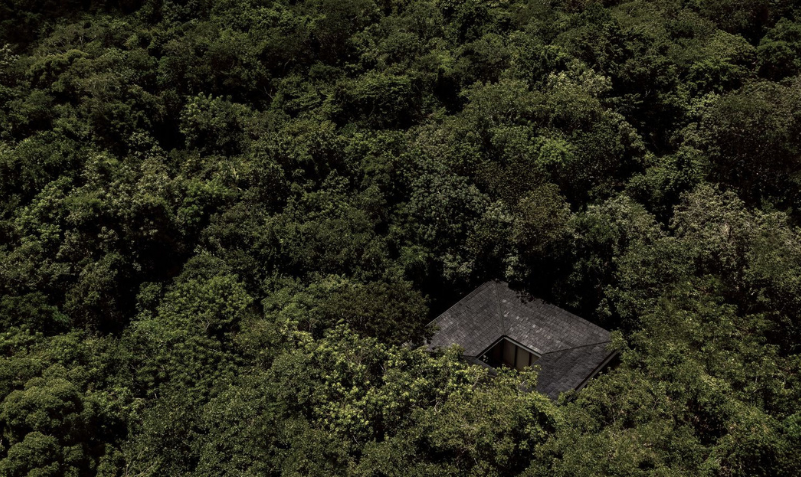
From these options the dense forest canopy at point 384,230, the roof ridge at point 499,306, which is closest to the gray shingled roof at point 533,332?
the roof ridge at point 499,306

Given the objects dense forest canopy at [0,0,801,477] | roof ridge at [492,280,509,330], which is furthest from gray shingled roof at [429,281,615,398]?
dense forest canopy at [0,0,801,477]

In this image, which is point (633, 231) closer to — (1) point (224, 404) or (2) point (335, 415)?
(2) point (335, 415)

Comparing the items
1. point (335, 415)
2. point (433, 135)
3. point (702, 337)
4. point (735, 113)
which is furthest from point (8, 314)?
point (735, 113)

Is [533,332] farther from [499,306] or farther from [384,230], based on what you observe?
[384,230]

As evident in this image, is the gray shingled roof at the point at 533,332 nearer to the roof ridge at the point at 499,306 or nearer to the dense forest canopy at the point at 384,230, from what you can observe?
the roof ridge at the point at 499,306

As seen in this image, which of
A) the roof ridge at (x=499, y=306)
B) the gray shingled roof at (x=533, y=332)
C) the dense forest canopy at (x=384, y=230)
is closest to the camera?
the dense forest canopy at (x=384, y=230)
